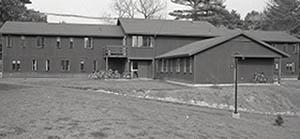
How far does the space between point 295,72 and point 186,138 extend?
133 ft

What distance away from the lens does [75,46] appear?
39719mm

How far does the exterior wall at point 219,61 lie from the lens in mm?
29312

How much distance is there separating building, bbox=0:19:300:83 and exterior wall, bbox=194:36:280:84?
8.81 metres

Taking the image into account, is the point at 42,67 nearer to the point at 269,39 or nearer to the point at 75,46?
the point at 75,46

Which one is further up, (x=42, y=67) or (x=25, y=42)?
(x=25, y=42)

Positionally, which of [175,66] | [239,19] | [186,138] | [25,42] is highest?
[239,19]

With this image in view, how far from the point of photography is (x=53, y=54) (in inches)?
1554

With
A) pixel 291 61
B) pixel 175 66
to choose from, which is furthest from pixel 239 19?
pixel 175 66

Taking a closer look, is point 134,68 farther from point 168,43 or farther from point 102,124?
point 102,124

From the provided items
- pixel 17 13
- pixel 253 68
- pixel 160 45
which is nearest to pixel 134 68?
pixel 160 45

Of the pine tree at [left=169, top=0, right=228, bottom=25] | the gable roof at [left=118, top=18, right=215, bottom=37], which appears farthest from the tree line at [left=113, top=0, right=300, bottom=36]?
the gable roof at [left=118, top=18, right=215, bottom=37]

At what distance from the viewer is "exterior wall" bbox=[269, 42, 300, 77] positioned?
150 ft

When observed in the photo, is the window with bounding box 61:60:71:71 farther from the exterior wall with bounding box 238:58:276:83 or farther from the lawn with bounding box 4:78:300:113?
the exterior wall with bounding box 238:58:276:83

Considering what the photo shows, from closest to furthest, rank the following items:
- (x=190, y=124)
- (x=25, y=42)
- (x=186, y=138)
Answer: (x=186, y=138), (x=190, y=124), (x=25, y=42)
